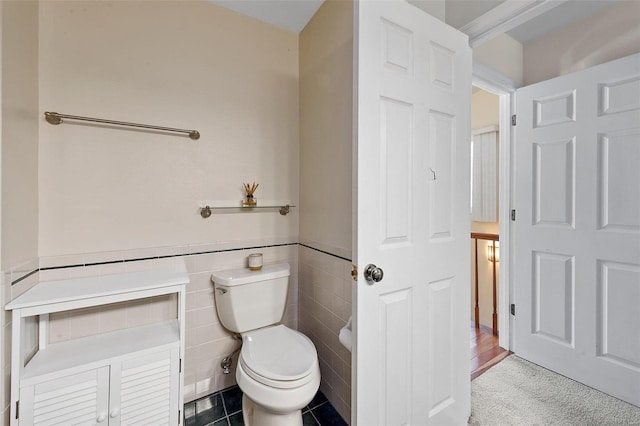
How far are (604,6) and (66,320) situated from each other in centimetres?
354

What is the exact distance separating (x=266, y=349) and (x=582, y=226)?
209 centimetres

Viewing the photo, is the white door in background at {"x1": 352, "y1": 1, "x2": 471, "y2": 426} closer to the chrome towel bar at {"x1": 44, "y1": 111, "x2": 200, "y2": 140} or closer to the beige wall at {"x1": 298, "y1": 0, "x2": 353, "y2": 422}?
the beige wall at {"x1": 298, "y1": 0, "x2": 353, "y2": 422}

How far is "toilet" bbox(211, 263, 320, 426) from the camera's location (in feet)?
3.91

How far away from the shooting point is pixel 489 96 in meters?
2.96

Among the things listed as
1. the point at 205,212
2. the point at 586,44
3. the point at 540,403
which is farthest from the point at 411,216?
the point at 586,44

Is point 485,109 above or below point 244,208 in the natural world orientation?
above

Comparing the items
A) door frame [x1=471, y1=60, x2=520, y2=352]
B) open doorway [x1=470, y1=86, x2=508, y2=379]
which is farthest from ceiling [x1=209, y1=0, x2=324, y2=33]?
open doorway [x1=470, y1=86, x2=508, y2=379]

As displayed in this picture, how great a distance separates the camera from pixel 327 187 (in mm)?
1634

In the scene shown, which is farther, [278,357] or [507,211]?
[507,211]

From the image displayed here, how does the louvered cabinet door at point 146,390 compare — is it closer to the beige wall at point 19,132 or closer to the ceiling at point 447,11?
the beige wall at point 19,132

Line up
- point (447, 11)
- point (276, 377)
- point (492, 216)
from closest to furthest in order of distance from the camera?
point (276, 377) < point (447, 11) < point (492, 216)

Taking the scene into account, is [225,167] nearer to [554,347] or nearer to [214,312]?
[214,312]

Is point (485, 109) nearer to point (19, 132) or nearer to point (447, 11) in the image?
point (447, 11)

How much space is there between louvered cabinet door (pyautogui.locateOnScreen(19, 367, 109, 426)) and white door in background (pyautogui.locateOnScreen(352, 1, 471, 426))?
3.48ft
